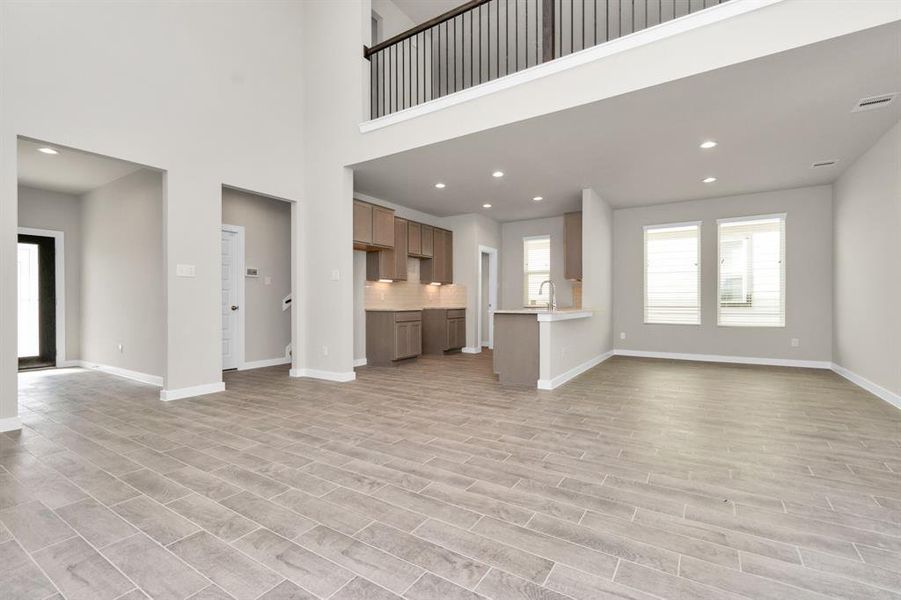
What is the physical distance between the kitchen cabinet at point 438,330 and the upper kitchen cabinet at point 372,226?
1.71 meters

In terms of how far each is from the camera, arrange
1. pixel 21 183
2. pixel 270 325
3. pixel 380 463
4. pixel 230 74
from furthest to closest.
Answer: pixel 270 325
pixel 21 183
pixel 230 74
pixel 380 463

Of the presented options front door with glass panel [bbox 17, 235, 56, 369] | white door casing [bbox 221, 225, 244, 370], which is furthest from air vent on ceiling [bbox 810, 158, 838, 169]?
front door with glass panel [bbox 17, 235, 56, 369]

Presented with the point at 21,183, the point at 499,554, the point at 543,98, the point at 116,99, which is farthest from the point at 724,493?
the point at 21,183

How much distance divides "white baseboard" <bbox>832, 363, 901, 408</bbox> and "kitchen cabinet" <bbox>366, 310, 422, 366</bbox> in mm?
5658

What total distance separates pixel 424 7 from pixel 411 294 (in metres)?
4.63

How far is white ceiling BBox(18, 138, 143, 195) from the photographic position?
4730 millimetres

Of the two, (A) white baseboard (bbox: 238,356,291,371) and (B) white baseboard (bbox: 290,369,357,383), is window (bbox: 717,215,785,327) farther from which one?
(A) white baseboard (bbox: 238,356,291,371)

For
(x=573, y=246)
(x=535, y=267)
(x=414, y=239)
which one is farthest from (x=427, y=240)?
(x=573, y=246)

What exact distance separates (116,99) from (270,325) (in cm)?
349

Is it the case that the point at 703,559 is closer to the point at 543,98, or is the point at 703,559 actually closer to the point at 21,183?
the point at 543,98

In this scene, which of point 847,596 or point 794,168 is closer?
point 847,596

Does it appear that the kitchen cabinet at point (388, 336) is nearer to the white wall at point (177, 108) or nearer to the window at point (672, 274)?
the white wall at point (177, 108)

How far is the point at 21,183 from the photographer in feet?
19.2

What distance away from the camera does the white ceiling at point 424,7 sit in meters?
6.35
